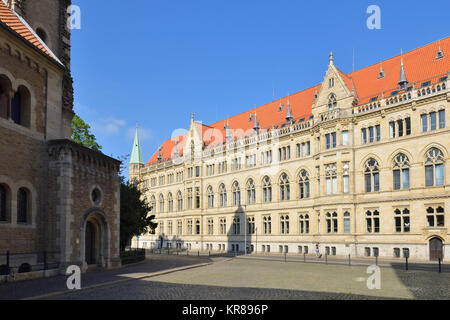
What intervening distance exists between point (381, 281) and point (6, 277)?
58.8 ft

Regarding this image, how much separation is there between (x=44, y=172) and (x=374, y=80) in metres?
36.7

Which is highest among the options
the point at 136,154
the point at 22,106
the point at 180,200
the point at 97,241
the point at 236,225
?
the point at 136,154

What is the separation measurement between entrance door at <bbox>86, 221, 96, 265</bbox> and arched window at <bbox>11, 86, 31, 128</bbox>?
24.8ft

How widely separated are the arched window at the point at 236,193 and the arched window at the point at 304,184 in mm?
11290

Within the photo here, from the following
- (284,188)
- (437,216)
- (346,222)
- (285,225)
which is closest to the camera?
(437,216)

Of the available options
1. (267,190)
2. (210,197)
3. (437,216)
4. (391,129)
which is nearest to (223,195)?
(210,197)

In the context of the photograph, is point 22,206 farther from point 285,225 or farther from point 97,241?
point 285,225

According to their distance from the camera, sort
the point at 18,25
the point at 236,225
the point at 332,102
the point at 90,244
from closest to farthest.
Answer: the point at 18,25 → the point at 90,244 → the point at 332,102 → the point at 236,225

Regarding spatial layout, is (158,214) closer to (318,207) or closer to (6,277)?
(318,207)

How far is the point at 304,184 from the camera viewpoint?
49844 millimetres

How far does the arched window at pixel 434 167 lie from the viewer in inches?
1476

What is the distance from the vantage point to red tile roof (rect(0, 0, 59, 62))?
22578 mm

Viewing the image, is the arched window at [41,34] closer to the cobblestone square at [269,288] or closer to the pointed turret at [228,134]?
the cobblestone square at [269,288]

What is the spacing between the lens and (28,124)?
77.5 feet
